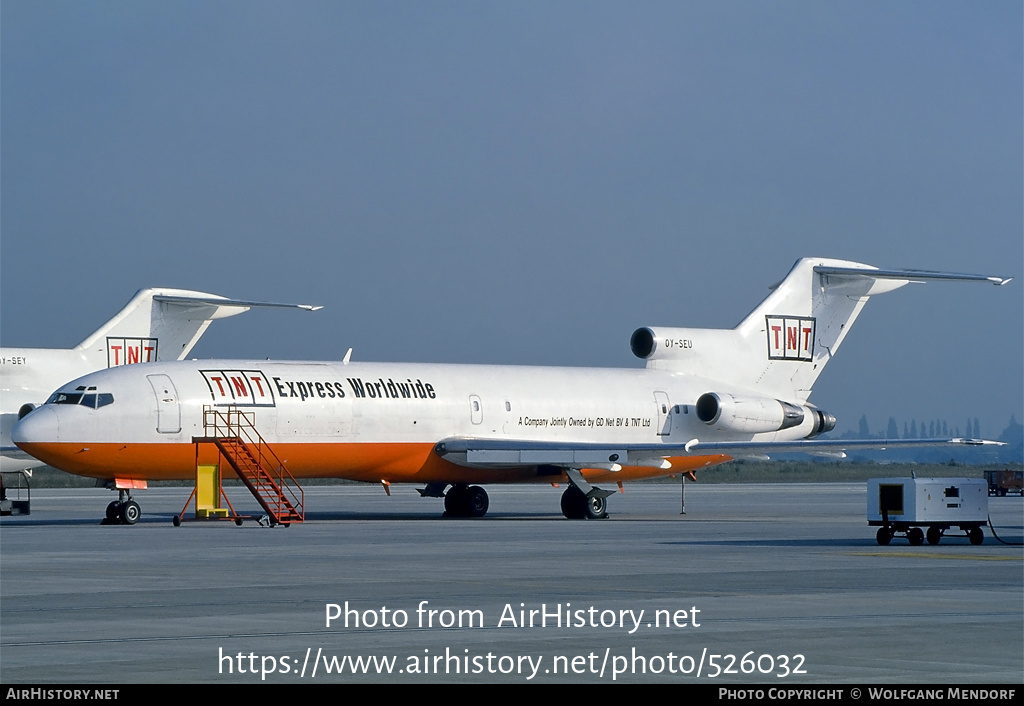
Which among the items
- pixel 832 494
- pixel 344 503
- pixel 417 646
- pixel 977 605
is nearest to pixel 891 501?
pixel 977 605

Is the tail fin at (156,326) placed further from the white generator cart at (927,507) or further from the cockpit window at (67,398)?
the white generator cart at (927,507)

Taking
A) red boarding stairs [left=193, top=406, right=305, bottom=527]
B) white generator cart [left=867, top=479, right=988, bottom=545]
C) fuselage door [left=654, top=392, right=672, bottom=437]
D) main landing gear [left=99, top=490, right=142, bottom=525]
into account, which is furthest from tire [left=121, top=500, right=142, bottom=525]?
white generator cart [left=867, top=479, right=988, bottom=545]

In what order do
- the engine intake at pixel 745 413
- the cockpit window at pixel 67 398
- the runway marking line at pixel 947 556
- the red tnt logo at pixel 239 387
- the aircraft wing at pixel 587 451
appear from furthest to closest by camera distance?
the engine intake at pixel 745 413 → the aircraft wing at pixel 587 451 → the red tnt logo at pixel 239 387 → the cockpit window at pixel 67 398 → the runway marking line at pixel 947 556

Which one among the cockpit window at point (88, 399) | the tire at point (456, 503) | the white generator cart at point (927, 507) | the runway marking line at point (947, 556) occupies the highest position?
the cockpit window at point (88, 399)

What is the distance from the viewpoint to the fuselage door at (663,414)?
46.9 meters

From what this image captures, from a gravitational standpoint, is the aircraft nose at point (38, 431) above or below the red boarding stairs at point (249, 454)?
above

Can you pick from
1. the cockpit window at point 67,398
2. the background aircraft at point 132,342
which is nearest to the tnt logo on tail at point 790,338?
the background aircraft at point 132,342

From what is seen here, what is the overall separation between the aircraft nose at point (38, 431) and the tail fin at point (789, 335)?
63.8 feet

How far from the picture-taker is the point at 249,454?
36.6m

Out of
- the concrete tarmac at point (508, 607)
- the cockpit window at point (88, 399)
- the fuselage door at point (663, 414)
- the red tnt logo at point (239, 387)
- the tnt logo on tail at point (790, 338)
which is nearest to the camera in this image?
the concrete tarmac at point (508, 607)

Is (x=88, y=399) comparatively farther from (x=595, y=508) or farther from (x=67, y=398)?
(x=595, y=508)

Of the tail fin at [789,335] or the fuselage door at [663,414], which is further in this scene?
the tail fin at [789,335]

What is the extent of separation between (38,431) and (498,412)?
43.0 ft
